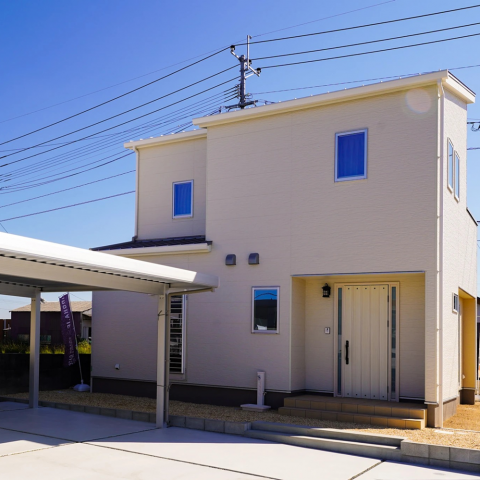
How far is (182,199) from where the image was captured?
14.6m

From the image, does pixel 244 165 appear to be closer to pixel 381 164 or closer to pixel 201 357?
pixel 381 164

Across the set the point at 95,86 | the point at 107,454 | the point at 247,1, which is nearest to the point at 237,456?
the point at 107,454

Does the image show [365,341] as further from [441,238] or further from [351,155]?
[351,155]

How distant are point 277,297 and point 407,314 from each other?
2.47 metres

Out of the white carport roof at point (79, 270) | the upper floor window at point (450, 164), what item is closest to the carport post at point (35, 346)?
the white carport roof at point (79, 270)

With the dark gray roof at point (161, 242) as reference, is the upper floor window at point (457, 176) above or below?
above

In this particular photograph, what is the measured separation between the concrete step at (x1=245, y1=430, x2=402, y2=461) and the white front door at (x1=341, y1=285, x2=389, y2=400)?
2.46 metres

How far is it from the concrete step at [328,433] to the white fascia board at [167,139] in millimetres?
7102

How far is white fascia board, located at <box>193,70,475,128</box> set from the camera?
1051cm

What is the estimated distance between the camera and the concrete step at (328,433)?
28.6ft

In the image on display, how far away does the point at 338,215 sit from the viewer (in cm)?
1129

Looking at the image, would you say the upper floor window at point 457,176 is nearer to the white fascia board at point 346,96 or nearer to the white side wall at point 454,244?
the white side wall at point 454,244

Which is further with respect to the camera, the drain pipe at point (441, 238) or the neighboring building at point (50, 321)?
the neighboring building at point (50, 321)

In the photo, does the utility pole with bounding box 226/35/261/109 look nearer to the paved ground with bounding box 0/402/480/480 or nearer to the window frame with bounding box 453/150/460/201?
the window frame with bounding box 453/150/460/201
